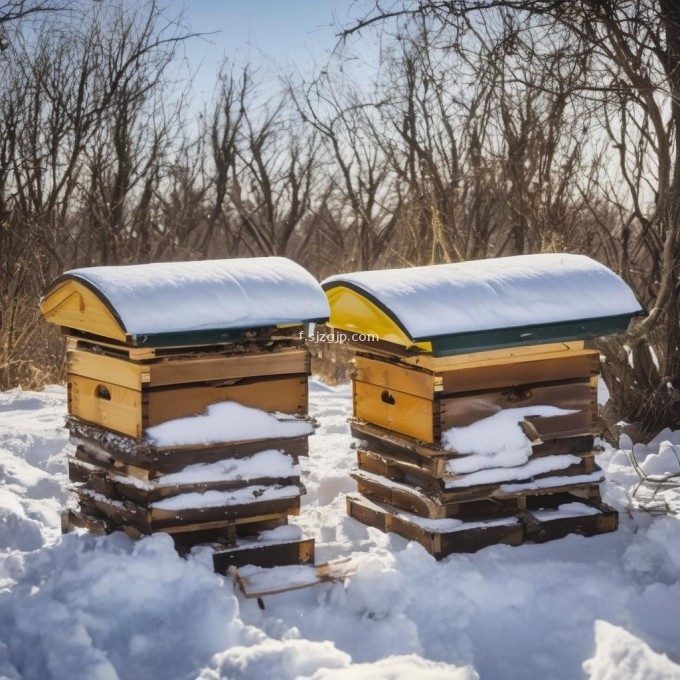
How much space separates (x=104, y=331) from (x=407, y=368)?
57.1 inches

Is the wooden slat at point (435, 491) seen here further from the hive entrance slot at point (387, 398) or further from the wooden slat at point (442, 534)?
the hive entrance slot at point (387, 398)

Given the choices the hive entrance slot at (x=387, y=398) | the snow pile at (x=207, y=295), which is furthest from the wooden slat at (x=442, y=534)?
the snow pile at (x=207, y=295)

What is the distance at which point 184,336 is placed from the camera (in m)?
4.04

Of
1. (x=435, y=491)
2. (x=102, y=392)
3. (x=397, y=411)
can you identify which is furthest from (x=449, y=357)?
(x=102, y=392)

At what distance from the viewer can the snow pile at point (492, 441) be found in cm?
441

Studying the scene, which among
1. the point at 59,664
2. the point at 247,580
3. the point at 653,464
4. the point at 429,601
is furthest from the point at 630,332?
the point at 59,664

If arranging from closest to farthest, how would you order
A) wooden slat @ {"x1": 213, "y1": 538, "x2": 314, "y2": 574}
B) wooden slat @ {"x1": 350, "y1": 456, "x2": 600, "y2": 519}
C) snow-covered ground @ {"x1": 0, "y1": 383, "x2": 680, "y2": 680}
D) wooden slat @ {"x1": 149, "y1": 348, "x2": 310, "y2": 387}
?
snow-covered ground @ {"x1": 0, "y1": 383, "x2": 680, "y2": 680} < wooden slat @ {"x1": 149, "y1": 348, "x2": 310, "y2": 387} < wooden slat @ {"x1": 213, "y1": 538, "x2": 314, "y2": 574} < wooden slat @ {"x1": 350, "y1": 456, "x2": 600, "y2": 519}

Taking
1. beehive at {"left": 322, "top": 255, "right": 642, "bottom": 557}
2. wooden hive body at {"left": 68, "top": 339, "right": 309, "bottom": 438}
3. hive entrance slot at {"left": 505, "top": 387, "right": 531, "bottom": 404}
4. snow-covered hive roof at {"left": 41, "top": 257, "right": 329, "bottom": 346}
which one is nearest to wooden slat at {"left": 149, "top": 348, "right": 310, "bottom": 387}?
wooden hive body at {"left": 68, "top": 339, "right": 309, "bottom": 438}

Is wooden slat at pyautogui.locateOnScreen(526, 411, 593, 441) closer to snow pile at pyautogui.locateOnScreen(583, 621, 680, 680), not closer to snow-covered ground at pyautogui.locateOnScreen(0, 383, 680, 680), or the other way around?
snow-covered ground at pyautogui.locateOnScreen(0, 383, 680, 680)

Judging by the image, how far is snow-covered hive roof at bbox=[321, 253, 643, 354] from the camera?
4.27 metres

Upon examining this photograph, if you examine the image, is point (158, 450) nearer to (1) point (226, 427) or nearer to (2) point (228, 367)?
(1) point (226, 427)

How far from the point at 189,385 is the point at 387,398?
1073 millimetres

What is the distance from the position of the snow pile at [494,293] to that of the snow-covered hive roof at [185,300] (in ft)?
1.22

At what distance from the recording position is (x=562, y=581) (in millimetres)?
4242
